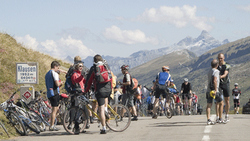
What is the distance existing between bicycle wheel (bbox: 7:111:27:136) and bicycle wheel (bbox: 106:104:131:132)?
7.32 ft

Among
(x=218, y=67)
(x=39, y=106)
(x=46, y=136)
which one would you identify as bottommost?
(x=46, y=136)

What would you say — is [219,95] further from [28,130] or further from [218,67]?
[28,130]

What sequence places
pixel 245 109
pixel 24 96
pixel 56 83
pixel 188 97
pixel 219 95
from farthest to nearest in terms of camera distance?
pixel 245 109, pixel 188 97, pixel 24 96, pixel 219 95, pixel 56 83

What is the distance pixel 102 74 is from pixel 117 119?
1398 mm

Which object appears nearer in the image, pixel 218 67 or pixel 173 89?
pixel 218 67

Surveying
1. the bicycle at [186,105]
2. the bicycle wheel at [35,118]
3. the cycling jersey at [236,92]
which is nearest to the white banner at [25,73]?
the bicycle wheel at [35,118]

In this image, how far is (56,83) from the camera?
11977 millimetres

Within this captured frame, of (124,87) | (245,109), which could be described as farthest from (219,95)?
(245,109)

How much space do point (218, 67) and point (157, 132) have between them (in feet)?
12.1

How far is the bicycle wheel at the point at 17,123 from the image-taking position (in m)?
11.2

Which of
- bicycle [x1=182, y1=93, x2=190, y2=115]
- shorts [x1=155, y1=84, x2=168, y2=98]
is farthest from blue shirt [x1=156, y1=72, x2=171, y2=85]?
bicycle [x1=182, y1=93, x2=190, y2=115]

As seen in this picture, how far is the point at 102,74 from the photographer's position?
35.6 feet

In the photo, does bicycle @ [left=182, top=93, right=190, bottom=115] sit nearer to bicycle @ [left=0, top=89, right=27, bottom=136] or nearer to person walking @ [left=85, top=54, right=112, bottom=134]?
person walking @ [left=85, top=54, right=112, bottom=134]

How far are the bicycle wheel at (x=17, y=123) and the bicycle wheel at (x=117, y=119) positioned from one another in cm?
223
